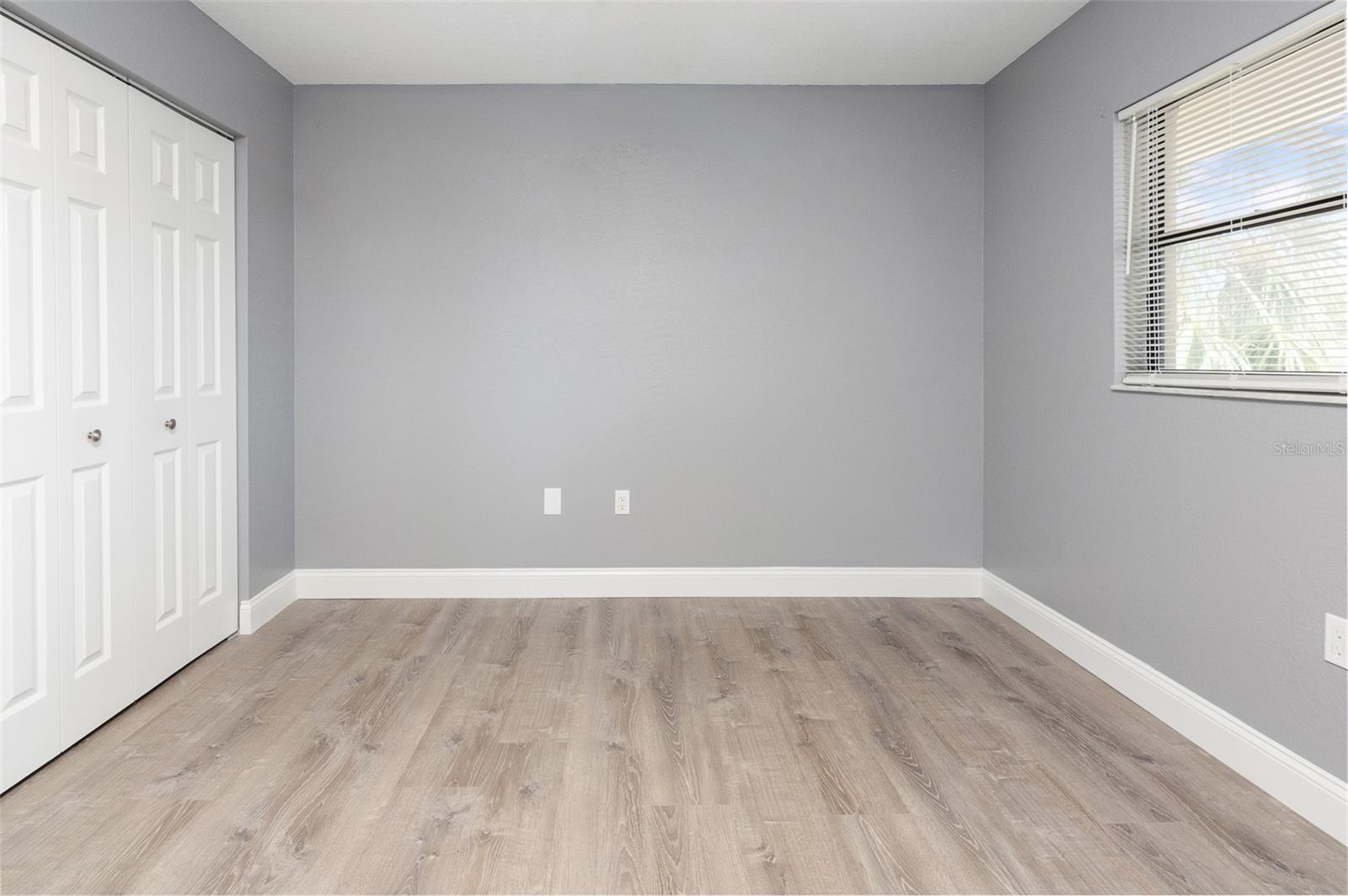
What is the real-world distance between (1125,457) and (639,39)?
7.91ft

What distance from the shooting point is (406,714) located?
2.74 metres

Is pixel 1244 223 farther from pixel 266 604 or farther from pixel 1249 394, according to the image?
pixel 266 604

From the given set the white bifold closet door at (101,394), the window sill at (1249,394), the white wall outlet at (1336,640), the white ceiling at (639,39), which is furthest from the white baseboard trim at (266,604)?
the white wall outlet at (1336,640)

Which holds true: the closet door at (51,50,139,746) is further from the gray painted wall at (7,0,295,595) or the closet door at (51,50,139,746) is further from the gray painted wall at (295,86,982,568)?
the gray painted wall at (295,86,982,568)

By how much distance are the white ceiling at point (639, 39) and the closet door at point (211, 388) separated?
0.60 metres

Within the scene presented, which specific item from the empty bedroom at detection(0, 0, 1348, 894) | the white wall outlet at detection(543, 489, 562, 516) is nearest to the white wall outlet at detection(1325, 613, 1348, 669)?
the empty bedroom at detection(0, 0, 1348, 894)

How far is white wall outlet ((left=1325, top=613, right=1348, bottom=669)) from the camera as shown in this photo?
2.04m

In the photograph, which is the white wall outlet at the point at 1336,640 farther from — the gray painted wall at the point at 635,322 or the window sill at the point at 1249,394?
the gray painted wall at the point at 635,322

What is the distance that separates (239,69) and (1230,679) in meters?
4.02

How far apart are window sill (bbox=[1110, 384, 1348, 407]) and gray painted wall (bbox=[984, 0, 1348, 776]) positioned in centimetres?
2

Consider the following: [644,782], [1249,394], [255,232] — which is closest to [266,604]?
[255,232]

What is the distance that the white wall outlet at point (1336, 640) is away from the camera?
2041mm

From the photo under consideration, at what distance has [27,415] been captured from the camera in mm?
2285

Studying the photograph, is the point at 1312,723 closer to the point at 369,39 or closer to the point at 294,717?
the point at 294,717
